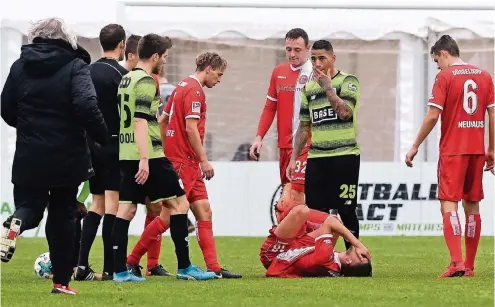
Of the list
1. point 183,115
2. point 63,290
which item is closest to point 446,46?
point 183,115

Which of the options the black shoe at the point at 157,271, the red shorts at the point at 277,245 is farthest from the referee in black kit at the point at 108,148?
the red shorts at the point at 277,245

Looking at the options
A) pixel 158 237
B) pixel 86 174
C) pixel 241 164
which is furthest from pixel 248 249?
pixel 86 174

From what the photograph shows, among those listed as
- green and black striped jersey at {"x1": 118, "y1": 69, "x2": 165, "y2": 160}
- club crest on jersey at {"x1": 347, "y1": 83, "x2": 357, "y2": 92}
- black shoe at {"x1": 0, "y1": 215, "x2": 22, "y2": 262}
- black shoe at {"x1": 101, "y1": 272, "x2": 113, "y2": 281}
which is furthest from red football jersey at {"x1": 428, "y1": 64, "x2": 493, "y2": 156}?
black shoe at {"x1": 0, "y1": 215, "x2": 22, "y2": 262}

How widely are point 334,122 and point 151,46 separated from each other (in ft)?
6.19

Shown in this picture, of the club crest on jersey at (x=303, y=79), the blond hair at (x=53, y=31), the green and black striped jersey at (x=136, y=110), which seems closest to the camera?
the blond hair at (x=53, y=31)

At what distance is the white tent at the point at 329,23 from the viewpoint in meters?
19.6

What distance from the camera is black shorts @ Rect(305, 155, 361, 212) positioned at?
38.8ft

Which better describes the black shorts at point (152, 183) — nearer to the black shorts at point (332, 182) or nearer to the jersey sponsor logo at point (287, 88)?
the black shorts at point (332, 182)

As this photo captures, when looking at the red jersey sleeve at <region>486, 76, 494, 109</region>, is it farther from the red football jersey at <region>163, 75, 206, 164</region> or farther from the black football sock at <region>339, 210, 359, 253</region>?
the red football jersey at <region>163, 75, 206, 164</region>

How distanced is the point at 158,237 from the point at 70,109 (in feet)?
8.84

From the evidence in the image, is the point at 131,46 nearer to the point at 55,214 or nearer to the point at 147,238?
the point at 147,238

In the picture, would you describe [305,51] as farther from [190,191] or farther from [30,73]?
[30,73]

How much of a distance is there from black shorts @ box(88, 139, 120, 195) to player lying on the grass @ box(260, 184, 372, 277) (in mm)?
1509

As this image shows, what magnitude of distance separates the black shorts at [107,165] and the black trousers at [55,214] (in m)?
1.87
